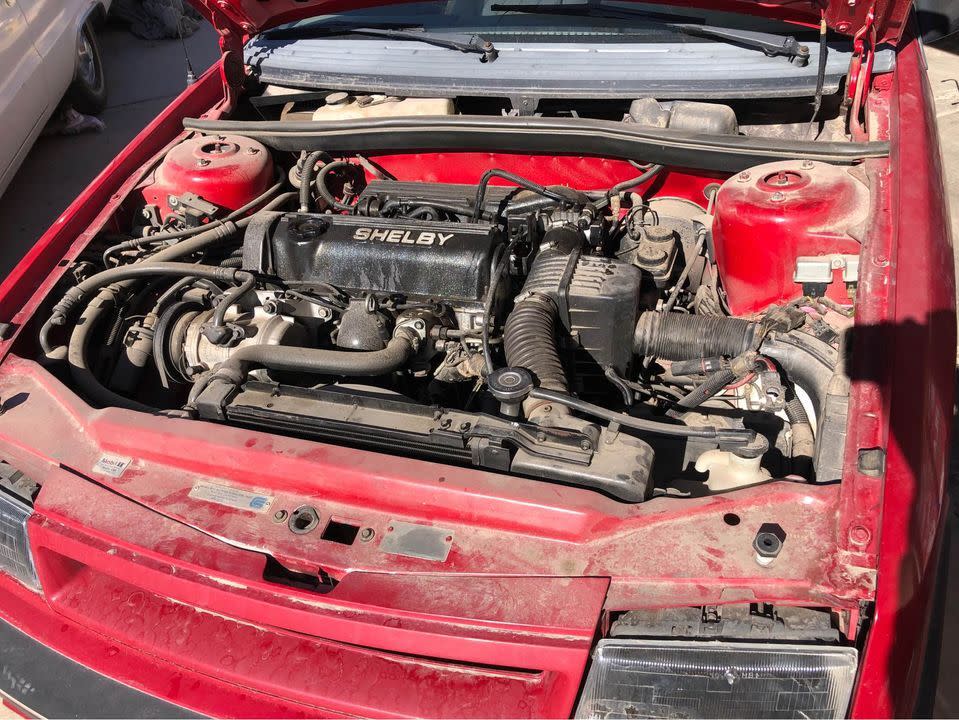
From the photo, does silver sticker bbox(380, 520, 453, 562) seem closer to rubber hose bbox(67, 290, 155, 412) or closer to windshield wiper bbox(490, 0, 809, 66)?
rubber hose bbox(67, 290, 155, 412)

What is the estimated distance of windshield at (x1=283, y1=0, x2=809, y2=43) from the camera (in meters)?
2.26

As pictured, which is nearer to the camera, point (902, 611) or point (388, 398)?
point (902, 611)

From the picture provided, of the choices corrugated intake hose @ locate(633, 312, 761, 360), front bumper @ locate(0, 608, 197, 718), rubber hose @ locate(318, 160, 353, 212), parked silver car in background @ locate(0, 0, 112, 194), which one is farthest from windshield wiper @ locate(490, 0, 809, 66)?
parked silver car in background @ locate(0, 0, 112, 194)

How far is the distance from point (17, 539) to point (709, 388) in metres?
1.54

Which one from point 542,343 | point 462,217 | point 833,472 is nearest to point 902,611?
point 833,472

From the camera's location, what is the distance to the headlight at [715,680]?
1.10 metres

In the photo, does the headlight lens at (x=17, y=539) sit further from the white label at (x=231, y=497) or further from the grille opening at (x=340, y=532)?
the grille opening at (x=340, y=532)

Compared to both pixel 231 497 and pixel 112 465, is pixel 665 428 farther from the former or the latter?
pixel 112 465

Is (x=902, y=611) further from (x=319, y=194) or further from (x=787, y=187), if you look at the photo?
(x=319, y=194)

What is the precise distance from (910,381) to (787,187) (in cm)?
68

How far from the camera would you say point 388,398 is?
1.67 m

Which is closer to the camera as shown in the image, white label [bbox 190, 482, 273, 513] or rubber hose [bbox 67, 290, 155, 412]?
white label [bbox 190, 482, 273, 513]

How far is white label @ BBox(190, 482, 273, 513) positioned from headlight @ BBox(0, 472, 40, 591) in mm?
352

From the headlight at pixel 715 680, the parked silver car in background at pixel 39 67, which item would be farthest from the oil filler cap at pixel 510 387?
the parked silver car in background at pixel 39 67
